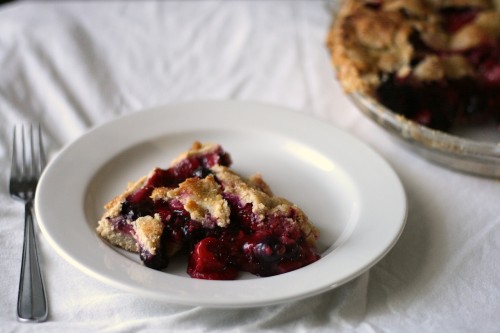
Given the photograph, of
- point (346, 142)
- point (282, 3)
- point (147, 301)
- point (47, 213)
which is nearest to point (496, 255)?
point (346, 142)

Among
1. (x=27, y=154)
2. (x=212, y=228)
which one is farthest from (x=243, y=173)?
(x=27, y=154)

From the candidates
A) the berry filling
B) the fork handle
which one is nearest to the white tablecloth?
the fork handle

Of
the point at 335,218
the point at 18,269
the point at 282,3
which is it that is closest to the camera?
the point at 18,269

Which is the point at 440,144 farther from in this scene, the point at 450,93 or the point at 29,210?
the point at 29,210

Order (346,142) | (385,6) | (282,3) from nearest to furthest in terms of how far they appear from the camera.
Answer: (346,142)
(385,6)
(282,3)

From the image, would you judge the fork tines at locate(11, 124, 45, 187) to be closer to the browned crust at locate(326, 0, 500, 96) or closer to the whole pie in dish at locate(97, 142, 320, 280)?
the whole pie in dish at locate(97, 142, 320, 280)

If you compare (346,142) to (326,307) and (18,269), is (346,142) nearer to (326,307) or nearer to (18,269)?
(326,307)
